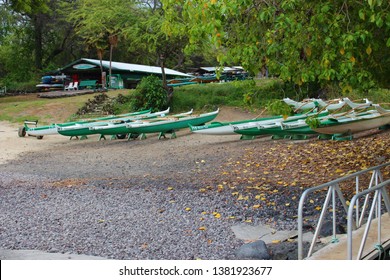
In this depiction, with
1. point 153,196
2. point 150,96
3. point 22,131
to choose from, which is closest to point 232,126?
point 153,196

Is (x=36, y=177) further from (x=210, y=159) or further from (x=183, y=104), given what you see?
(x=183, y=104)

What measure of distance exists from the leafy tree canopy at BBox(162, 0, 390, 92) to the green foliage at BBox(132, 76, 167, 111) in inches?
581

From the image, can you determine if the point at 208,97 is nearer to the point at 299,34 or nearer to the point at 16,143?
the point at 16,143

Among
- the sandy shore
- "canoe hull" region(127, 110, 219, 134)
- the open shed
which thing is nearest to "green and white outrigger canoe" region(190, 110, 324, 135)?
"canoe hull" region(127, 110, 219, 134)

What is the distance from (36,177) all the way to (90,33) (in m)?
15.4

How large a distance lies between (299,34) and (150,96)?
15711 millimetres

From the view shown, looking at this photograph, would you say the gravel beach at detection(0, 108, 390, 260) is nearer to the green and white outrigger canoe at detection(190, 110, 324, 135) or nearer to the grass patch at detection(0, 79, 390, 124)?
the green and white outrigger canoe at detection(190, 110, 324, 135)

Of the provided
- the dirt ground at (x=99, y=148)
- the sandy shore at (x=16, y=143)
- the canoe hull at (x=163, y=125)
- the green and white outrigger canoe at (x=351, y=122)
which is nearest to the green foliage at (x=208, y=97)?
the dirt ground at (x=99, y=148)

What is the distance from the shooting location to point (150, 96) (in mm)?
21453

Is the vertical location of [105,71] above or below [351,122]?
above

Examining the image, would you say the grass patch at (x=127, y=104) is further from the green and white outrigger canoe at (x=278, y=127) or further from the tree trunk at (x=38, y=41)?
the tree trunk at (x=38, y=41)

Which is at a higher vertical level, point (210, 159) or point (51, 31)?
point (51, 31)

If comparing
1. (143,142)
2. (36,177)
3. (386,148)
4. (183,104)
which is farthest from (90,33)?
(386,148)

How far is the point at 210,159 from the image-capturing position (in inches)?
488
